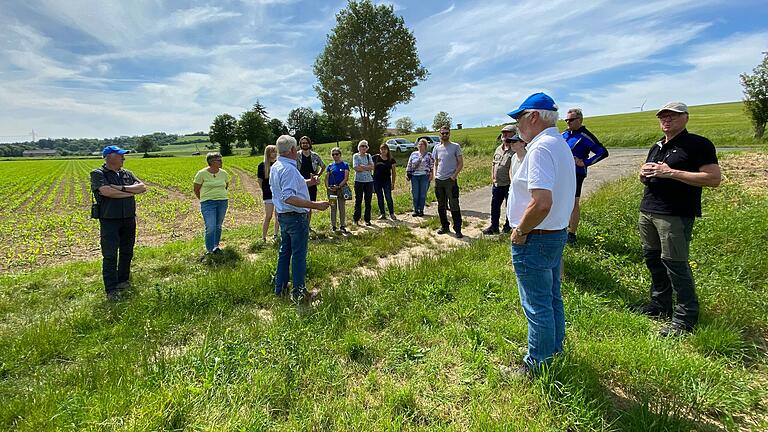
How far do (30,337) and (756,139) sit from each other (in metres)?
36.6

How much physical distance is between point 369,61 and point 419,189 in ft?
86.2

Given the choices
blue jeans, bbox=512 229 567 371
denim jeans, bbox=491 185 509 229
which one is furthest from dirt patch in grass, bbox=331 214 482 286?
blue jeans, bbox=512 229 567 371

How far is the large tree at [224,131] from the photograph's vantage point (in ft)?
259

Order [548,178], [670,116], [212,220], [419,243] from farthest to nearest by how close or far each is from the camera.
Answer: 1. [419,243]
2. [212,220]
3. [670,116]
4. [548,178]

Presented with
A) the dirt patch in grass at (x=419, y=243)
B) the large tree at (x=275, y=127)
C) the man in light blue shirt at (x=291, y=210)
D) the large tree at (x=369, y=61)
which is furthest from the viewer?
the large tree at (x=275, y=127)

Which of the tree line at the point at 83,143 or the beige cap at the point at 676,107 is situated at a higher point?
the tree line at the point at 83,143

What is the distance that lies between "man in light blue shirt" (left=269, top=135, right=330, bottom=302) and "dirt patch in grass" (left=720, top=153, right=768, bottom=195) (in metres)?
8.88

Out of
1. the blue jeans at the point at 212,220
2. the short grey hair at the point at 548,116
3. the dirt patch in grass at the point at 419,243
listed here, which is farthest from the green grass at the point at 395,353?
the short grey hair at the point at 548,116

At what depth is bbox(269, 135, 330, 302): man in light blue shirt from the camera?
4281mm

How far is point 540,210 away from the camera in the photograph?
232 cm

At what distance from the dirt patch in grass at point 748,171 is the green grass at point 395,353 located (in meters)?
3.61

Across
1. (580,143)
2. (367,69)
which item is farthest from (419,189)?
(367,69)

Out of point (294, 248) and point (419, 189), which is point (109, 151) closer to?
point (294, 248)

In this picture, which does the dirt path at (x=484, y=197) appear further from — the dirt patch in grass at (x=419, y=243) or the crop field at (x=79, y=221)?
the crop field at (x=79, y=221)
